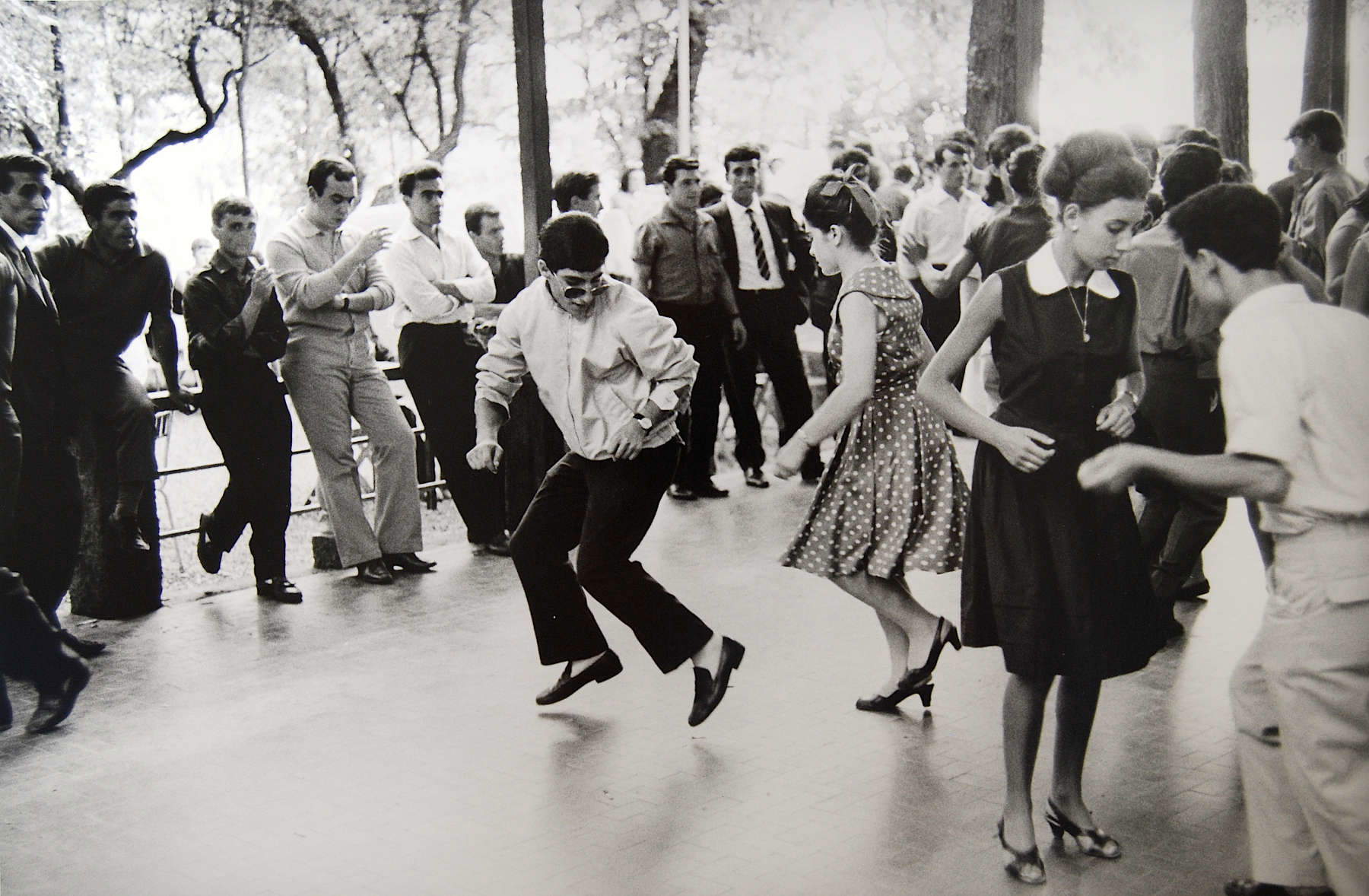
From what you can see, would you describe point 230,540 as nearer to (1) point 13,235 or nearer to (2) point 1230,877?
(1) point 13,235

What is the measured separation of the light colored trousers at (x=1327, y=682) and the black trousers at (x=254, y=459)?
4.83 m

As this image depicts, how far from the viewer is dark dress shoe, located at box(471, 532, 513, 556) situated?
7535 mm

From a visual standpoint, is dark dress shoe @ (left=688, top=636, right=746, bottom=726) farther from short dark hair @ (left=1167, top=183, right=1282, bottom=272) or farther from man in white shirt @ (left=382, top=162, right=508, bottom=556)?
man in white shirt @ (left=382, top=162, right=508, bottom=556)

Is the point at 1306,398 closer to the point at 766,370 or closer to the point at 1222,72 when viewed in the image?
the point at 1222,72

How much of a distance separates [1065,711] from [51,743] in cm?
322

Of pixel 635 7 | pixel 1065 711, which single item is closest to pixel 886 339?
pixel 1065 711

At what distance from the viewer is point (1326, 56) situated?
6164 millimetres

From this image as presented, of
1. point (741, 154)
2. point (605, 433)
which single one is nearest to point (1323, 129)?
point (741, 154)

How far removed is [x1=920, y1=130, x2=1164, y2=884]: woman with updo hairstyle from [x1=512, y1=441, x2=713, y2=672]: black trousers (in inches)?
53.0

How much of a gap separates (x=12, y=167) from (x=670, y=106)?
5.45 m

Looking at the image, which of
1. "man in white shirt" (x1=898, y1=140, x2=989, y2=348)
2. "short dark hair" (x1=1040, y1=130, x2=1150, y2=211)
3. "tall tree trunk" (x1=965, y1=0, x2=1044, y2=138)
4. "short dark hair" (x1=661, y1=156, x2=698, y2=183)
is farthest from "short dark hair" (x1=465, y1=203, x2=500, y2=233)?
"short dark hair" (x1=1040, y1=130, x2=1150, y2=211)

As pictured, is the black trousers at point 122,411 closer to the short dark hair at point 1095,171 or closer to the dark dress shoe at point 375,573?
the dark dress shoe at point 375,573

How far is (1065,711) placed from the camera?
3.47 m

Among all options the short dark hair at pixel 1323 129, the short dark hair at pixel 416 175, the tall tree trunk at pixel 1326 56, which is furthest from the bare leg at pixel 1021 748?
the short dark hair at pixel 416 175
